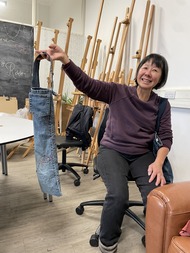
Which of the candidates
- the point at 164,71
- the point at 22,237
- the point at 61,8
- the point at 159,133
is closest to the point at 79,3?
the point at 61,8

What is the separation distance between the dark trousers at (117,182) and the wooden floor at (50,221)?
27 cm

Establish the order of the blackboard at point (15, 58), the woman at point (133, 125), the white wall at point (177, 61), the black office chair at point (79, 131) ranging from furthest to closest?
the blackboard at point (15, 58), the black office chair at point (79, 131), the white wall at point (177, 61), the woman at point (133, 125)

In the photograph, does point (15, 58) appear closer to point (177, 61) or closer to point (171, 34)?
point (171, 34)

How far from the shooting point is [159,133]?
52.4 inches

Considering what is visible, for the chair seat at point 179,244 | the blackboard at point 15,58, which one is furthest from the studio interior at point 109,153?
the blackboard at point 15,58

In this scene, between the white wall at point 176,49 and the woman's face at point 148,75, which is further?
the white wall at point 176,49

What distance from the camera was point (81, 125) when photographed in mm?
2186

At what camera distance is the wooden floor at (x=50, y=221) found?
131 cm

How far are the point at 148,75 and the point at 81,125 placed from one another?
1.06 m

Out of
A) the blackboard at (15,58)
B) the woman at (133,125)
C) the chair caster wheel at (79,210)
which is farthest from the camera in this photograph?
the blackboard at (15,58)

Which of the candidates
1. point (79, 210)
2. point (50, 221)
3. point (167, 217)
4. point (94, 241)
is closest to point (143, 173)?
point (167, 217)

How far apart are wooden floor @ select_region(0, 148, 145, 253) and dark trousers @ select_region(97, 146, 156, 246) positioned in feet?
0.90

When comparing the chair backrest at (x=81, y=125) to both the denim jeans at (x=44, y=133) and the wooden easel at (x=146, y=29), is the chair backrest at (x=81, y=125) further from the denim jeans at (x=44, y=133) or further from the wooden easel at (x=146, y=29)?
the denim jeans at (x=44, y=133)

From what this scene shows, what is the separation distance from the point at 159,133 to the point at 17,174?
5.49 feet
